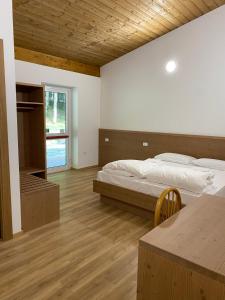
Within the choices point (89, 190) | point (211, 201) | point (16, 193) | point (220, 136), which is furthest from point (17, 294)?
point (220, 136)

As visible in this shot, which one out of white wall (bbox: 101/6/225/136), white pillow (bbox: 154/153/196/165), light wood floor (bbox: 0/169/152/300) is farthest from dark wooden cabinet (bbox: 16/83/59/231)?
white wall (bbox: 101/6/225/136)

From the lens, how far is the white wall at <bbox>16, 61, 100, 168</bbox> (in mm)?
4973

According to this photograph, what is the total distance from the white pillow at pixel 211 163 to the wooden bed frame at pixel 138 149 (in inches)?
12.6

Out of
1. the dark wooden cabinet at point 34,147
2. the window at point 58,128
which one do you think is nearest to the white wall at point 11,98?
the dark wooden cabinet at point 34,147

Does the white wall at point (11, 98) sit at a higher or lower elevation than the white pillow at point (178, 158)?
higher

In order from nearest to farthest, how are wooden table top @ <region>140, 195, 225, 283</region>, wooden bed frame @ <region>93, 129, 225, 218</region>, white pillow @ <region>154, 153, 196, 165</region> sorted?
wooden table top @ <region>140, 195, 225, 283</region> < wooden bed frame @ <region>93, 129, 225, 218</region> < white pillow @ <region>154, 153, 196, 165</region>

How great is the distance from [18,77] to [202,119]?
11.6 ft

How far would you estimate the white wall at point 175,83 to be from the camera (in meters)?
4.21

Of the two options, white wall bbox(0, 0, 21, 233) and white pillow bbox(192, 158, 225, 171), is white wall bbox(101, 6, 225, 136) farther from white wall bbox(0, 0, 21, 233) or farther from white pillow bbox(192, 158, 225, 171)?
white wall bbox(0, 0, 21, 233)

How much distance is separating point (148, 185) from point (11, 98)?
1884 millimetres

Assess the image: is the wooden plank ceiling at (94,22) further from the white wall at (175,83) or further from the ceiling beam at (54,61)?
the white wall at (175,83)

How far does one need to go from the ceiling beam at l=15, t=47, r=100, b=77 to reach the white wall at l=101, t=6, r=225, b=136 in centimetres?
41

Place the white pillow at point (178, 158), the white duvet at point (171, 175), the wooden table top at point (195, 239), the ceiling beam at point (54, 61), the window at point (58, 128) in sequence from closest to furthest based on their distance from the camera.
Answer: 1. the wooden table top at point (195, 239)
2. the white duvet at point (171, 175)
3. the white pillow at point (178, 158)
4. the ceiling beam at point (54, 61)
5. the window at point (58, 128)

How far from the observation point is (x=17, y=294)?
1.75m
